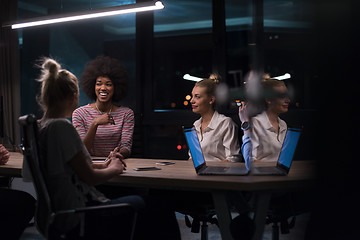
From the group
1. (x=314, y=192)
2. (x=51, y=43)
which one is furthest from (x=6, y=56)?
(x=314, y=192)

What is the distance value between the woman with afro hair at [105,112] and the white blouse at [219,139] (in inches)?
22.3

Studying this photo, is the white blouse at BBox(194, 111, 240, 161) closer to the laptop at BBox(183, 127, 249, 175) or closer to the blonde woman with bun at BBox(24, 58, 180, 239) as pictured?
the laptop at BBox(183, 127, 249, 175)

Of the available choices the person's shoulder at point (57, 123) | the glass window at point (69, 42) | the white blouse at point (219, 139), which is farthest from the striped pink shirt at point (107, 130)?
the glass window at point (69, 42)

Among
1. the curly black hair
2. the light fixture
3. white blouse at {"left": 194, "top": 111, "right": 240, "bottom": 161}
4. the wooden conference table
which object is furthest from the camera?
the curly black hair

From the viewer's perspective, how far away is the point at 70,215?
4.66 feet

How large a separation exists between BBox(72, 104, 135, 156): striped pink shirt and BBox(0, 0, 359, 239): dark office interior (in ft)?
1.44

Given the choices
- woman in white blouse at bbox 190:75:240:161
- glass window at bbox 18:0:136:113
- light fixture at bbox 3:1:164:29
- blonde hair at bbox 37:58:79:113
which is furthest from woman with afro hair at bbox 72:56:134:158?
glass window at bbox 18:0:136:113

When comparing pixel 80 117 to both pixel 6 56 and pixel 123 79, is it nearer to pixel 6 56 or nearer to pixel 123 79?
pixel 123 79

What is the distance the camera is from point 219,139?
8.71ft

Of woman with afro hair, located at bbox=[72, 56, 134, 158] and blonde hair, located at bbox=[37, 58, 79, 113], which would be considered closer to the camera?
blonde hair, located at bbox=[37, 58, 79, 113]

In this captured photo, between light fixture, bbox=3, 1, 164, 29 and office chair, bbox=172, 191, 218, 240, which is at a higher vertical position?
light fixture, bbox=3, 1, 164, 29

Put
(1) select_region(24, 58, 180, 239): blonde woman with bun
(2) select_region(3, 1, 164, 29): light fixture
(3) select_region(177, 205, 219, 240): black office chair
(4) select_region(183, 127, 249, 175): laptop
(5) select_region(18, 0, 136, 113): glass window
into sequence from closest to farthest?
(1) select_region(24, 58, 180, 239): blonde woman with bun → (4) select_region(183, 127, 249, 175): laptop → (3) select_region(177, 205, 219, 240): black office chair → (2) select_region(3, 1, 164, 29): light fixture → (5) select_region(18, 0, 136, 113): glass window

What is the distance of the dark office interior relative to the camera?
1.17 feet

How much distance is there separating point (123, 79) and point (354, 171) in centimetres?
283
